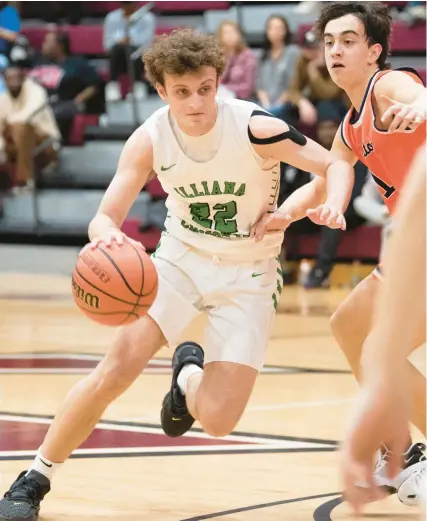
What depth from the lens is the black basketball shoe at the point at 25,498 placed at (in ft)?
12.3

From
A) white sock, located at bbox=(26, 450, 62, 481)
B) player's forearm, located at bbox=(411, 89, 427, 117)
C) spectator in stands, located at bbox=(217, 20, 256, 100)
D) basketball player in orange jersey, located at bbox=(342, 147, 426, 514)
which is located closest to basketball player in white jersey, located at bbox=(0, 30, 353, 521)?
white sock, located at bbox=(26, 450, 62, 481)

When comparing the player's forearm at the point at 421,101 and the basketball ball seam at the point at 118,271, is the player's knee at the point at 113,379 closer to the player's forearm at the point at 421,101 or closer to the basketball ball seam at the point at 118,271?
the basketball ball seam at the point at 118,271

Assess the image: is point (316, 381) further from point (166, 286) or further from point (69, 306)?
point (69, 306)

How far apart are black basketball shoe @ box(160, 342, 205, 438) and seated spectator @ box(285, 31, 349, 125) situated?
7802 mm

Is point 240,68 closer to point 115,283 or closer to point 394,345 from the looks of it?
point 115,283

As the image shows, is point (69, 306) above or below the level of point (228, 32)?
below

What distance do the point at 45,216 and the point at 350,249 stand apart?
13.7 feet

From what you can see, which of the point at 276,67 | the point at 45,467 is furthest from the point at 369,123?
the point at 276,67

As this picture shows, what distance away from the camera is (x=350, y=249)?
12273 millimetres

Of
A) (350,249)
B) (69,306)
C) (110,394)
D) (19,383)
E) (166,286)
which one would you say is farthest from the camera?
(350,249)

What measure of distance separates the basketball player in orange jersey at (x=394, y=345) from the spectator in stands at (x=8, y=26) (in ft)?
47.2

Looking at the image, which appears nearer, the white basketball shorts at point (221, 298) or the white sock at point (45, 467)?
the white sock at point (45, 467)

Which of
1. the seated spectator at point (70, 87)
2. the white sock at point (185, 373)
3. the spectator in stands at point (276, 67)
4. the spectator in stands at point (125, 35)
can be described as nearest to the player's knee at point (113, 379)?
A: the white sock at point (185, 373)

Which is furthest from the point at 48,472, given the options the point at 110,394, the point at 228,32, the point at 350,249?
the point at 228,32
